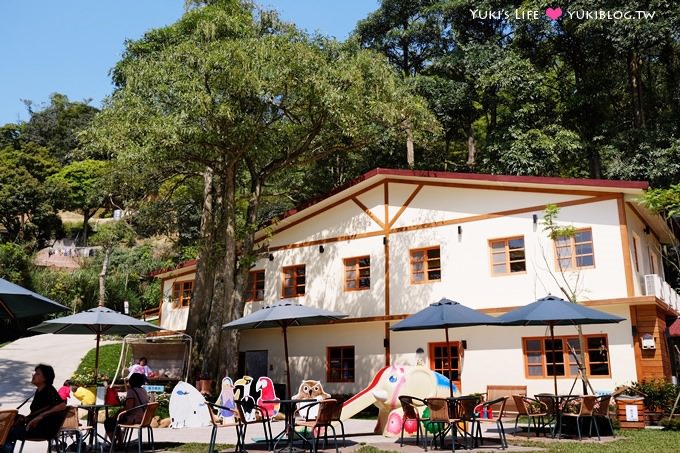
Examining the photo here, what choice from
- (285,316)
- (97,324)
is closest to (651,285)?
(285,316)

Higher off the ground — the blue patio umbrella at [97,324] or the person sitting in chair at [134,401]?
the blue patio umbrella at [97,324]

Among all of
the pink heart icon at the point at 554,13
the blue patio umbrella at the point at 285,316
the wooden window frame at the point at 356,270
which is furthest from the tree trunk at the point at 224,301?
the pink heart icon at the point at 554,13

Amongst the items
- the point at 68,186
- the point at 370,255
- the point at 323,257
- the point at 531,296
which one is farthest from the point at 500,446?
the point at 68,186

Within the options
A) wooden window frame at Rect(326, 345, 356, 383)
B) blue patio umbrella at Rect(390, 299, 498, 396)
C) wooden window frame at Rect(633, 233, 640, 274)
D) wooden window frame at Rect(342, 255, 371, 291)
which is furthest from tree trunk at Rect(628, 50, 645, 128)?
blue patio umbrella at Rect(390, 299, 498, 396)

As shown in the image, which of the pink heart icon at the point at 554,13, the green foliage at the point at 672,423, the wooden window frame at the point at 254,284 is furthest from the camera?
the pink heart icon at the point at 554,13

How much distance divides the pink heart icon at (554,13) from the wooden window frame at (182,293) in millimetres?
17267

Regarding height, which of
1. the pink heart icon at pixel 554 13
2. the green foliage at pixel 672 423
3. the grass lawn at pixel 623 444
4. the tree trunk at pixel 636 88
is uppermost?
the pink heart icon at pixel 554 13

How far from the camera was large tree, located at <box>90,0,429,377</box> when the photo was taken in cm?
1384

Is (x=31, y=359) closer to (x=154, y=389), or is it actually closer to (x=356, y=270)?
(x=154, y=389)

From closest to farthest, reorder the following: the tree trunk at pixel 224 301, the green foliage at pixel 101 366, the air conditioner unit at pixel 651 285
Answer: the air conditioner unit at pixel 651 285 < the tree trunk at pixel 224 301 < the green foliage at pixel 101 366

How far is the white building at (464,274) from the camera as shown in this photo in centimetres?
1345

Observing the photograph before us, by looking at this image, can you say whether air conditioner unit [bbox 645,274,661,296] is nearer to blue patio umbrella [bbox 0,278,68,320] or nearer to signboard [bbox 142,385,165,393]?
signboard [bbox 142,385,165,393]

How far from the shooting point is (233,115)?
1405 centimetres

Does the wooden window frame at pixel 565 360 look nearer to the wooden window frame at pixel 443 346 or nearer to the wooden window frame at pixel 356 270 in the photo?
the wooden window frame at pixel 443 346
